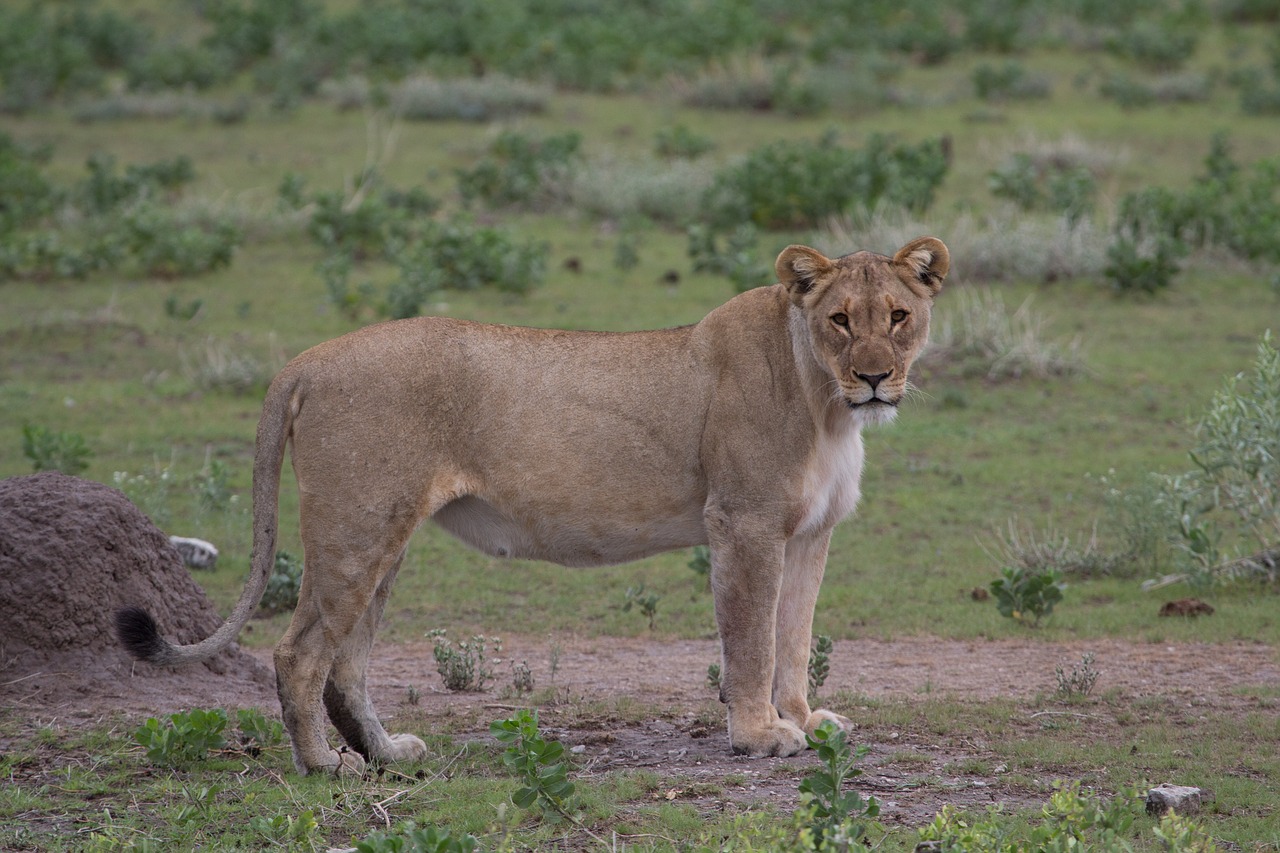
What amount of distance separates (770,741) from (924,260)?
1853mm

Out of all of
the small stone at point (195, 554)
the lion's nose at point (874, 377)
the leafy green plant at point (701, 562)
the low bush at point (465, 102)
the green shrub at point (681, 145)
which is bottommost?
the small stone at point (195, 554)

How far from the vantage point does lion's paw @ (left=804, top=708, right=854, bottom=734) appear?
6.01 metres

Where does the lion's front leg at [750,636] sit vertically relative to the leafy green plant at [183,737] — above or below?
above

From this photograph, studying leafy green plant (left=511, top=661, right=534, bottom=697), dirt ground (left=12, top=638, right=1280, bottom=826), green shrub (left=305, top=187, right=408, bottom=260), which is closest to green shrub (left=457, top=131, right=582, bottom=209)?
green shrub (left=305, top=187, right=408, bottom=260)

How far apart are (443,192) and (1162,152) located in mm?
8629

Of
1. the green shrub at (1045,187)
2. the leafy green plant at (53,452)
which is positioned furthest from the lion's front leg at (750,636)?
the green shrub at (1045,187)

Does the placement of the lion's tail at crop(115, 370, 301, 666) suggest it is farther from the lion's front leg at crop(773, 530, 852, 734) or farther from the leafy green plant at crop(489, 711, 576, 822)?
the lion's front leg at crop(773, 530, 852, 734)

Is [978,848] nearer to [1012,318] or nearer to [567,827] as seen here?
[567,827]

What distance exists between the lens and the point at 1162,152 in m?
18.8

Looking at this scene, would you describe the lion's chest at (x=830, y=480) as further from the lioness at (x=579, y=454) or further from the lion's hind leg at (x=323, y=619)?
the lion's hind leg at (x=323, y=619)

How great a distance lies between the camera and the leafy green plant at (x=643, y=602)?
26.3ft

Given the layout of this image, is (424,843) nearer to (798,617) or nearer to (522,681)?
(798,617)

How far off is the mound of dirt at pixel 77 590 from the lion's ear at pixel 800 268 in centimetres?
295

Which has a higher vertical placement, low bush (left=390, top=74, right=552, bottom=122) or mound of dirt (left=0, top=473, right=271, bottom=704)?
low bush (left=390, top=74, right=552, bottom=122)
